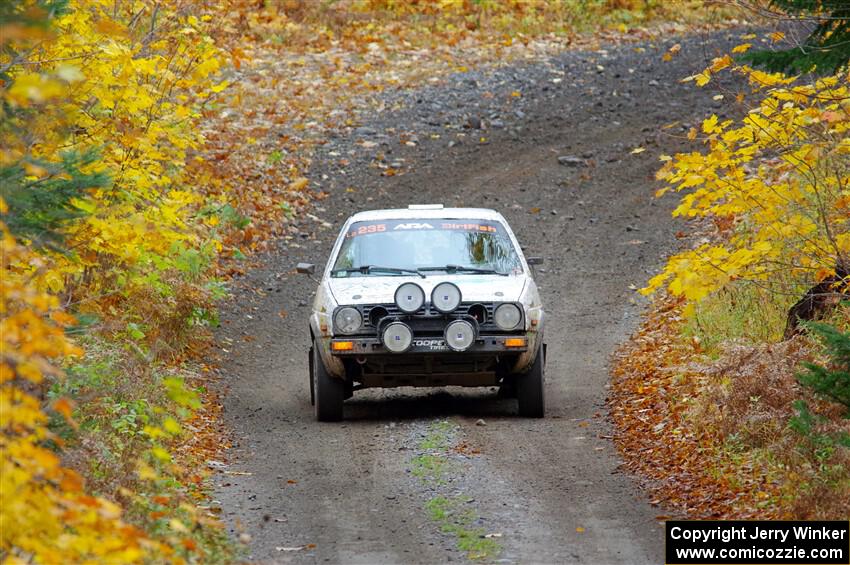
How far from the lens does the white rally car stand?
1012 centimetres

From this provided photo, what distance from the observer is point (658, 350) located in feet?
44.3

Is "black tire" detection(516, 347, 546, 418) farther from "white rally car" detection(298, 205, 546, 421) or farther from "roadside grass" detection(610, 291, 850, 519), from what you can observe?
"roadside grass" detection(610, 291, 850, 519)

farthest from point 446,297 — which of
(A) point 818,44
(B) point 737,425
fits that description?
(A) point 818,44

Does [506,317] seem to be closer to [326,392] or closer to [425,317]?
[425,317]

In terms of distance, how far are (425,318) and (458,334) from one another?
326 millimetres

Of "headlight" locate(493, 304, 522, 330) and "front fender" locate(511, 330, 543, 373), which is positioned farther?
"front fender" locate(511, 330, 543, 373)

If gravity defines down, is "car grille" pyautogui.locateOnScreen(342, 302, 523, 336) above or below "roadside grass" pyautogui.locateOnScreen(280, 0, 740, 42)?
below

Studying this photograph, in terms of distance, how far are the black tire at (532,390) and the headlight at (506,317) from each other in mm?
524

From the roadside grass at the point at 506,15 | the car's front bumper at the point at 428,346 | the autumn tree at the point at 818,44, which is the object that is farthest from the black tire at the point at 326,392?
the roadside grass at the point at 506,15

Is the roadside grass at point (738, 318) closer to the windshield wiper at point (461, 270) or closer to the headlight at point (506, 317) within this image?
the windshield wiper at point (461, 270)

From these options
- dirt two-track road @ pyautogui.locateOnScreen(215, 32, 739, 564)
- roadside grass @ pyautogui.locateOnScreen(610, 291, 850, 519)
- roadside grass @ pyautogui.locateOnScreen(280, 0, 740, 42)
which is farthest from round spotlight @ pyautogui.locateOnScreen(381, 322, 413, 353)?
roadside grass @ pyautogui.locateOnScreen(280, 0, 740, 42)

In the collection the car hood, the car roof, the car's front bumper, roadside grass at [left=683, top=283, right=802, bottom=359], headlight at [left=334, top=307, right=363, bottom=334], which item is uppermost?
the car roof

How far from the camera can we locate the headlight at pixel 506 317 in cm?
1023

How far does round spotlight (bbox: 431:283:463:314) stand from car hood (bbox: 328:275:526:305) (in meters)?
0.16
